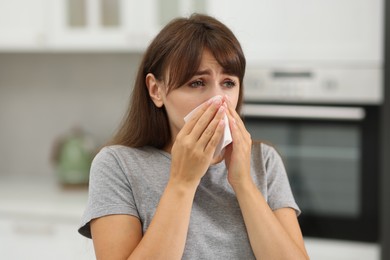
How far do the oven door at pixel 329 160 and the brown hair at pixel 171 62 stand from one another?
1.03 m

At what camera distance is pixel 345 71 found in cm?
225

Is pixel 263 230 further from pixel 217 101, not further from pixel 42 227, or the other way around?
pixel 42 227

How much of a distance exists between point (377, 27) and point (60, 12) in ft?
4.28

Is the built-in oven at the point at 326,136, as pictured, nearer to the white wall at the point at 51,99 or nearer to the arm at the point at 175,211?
the white wall at the point at 51,99

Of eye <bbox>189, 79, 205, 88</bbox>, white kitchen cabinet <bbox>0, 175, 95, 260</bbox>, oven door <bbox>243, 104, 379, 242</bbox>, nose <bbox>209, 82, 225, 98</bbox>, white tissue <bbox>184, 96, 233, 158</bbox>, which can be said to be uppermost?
eye <bbox>189, 79, 205, 88</bbox>

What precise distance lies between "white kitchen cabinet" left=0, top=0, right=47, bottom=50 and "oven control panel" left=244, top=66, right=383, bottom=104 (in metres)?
0.98

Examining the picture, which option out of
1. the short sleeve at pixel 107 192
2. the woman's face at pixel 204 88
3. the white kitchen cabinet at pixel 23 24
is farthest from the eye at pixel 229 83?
the white kitchen cabinet at pixel 23 24

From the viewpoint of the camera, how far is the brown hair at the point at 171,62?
1.16 metres

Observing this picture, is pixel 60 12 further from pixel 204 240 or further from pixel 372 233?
pixel 204 240

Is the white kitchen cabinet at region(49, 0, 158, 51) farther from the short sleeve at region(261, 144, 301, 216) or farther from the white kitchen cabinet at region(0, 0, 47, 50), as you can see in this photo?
the short sleeve at region(261, 144, 301, 216)

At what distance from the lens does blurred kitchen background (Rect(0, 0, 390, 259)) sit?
2.25 meters

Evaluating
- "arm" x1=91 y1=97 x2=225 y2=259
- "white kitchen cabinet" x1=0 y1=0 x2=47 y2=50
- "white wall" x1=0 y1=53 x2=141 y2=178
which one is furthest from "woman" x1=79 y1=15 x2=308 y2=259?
"white wall" x1=0 y1=53 x2=141 y2=178

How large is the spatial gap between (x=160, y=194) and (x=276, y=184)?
0.24 meters

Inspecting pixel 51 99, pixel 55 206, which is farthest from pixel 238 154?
pixel 51 99
